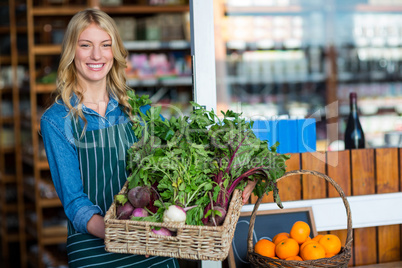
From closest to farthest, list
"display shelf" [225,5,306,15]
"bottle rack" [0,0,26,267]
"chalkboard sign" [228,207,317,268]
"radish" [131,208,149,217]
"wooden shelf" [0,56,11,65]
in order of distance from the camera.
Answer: "radish" [131,208,149,217]
"chalkboard sign" [228,207,317,268]
"display shelf" [225,5,306,15]
"bottle rack" [0,0,26,267]
"wooden shelf" [0,56,11,65]

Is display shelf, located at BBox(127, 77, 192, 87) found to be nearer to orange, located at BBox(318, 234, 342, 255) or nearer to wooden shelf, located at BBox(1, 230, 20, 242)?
wooden shelf, located at BBox(1, 230, 20, 242)

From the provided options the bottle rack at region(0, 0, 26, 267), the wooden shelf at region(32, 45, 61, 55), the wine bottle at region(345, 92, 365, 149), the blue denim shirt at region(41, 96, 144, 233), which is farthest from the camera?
the bottle rack at region(0, 0, 26, 267)

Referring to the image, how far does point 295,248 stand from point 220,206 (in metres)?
0.45

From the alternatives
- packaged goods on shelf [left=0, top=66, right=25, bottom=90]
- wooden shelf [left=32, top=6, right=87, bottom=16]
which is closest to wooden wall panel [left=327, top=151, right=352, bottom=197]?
wooden shelf [left=32, top=6, right=87, bottom=16]

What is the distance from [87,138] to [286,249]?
0.86 meters

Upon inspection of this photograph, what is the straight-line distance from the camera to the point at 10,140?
532cm

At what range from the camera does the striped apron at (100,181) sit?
170 centimetres

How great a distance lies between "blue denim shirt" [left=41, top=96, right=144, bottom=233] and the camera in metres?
1.62

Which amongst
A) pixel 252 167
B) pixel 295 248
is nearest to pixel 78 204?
pixel 252 167

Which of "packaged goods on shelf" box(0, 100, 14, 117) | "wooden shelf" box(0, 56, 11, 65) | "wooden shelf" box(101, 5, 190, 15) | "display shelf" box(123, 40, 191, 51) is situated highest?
"wooden shelf" box(101, 5, 190, 15)

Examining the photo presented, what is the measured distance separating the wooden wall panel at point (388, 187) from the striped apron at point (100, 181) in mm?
1233

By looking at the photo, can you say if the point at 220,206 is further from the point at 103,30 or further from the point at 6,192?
the point at 6,192

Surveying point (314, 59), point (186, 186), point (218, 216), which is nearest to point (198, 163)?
point (186, 186)

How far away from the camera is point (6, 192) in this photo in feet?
17.1
